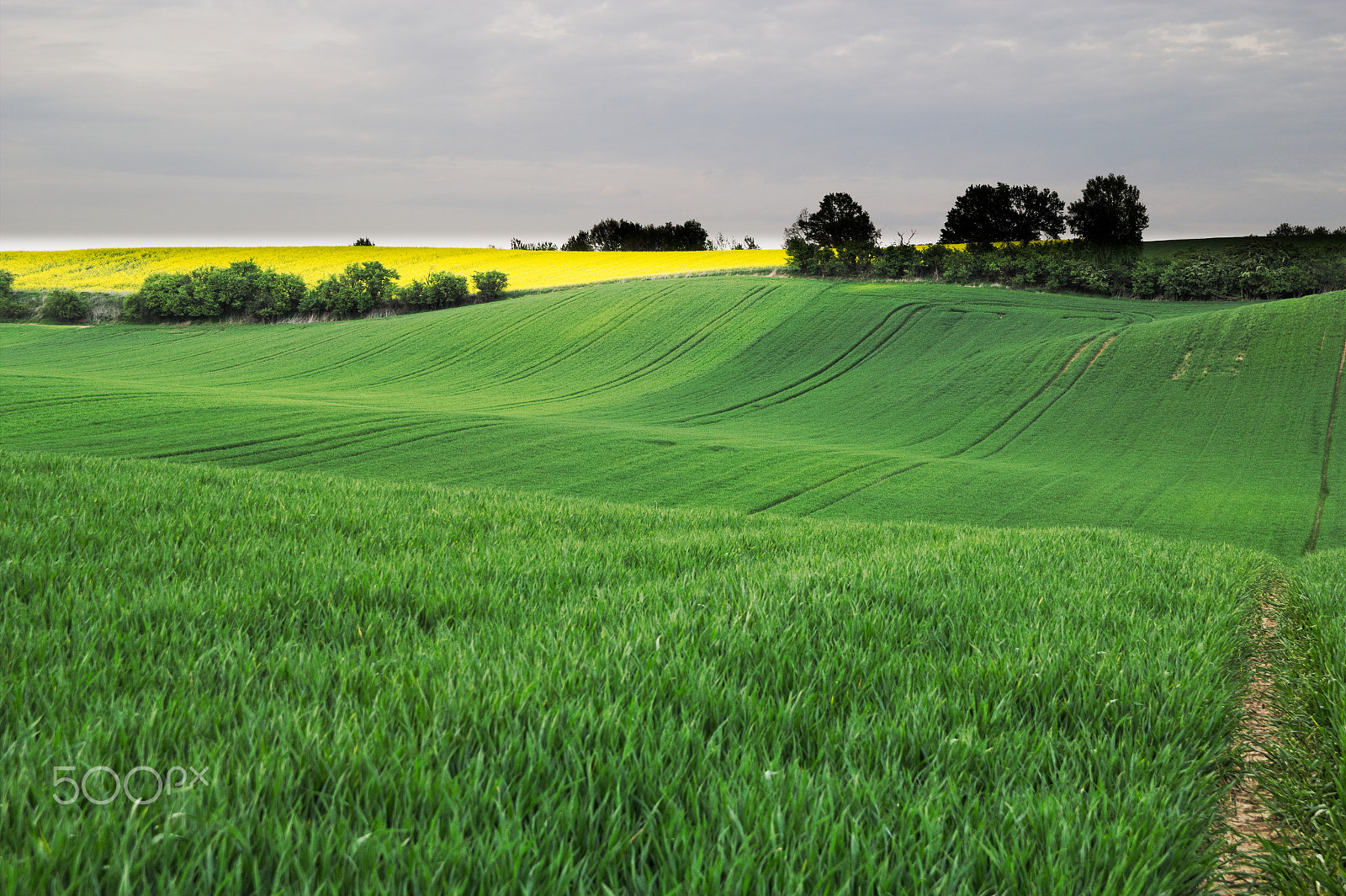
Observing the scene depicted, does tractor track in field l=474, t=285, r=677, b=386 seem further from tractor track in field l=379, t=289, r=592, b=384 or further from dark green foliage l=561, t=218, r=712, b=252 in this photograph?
dark green foliage l=561, t=218, r=712, b=252

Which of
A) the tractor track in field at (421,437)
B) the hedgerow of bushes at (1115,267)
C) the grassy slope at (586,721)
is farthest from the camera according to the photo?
the hedgerow of bushes at (1115,267)

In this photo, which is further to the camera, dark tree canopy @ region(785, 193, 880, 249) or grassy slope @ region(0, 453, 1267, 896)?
dark tree canopy @ region(785, 193, 880, 249)

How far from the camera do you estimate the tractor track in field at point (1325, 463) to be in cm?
2212

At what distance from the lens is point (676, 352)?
5606 cm

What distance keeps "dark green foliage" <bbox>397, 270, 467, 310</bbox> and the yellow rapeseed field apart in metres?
8.59

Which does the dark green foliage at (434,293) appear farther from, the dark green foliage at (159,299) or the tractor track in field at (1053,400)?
the tractor track in field at (1053,400)

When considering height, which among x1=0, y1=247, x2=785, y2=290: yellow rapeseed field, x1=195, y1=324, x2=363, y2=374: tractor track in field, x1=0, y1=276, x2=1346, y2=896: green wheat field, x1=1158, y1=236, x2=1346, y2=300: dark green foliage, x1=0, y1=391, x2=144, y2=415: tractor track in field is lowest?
x1=0, y1=391, x2=144, y2=415: tractor track in field

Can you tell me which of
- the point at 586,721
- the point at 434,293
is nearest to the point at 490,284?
the point at 434,293

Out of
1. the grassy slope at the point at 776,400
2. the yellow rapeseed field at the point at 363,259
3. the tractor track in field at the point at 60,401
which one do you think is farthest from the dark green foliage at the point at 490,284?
the tractor track in field at the point at 60,401

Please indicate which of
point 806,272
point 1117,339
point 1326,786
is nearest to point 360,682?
point 1326,786

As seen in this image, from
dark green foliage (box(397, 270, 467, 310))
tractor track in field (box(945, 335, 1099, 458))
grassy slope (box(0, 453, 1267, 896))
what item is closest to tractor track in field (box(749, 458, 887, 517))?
tractor track in field (box(945, 335, 1099, 458))

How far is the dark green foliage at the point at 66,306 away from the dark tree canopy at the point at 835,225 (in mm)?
77244

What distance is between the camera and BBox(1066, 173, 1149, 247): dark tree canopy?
278 ft

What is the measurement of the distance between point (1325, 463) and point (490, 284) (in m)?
69.2
